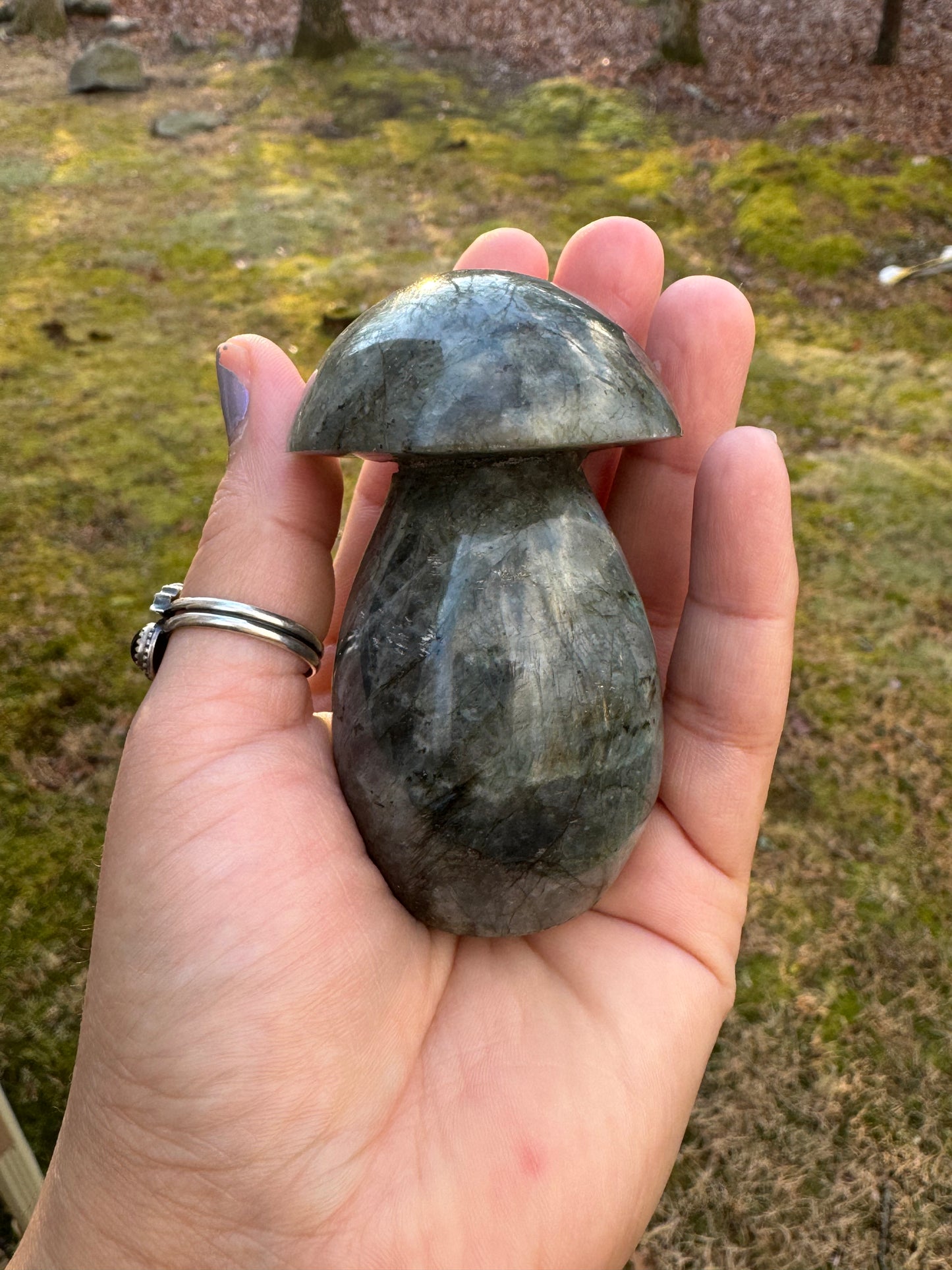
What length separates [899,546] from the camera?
4.70 metres

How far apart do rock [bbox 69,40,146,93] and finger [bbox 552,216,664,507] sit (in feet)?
29.9

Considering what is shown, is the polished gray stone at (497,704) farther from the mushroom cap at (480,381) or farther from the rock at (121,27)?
the rock at (121,27)

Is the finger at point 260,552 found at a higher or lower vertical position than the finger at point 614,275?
lower

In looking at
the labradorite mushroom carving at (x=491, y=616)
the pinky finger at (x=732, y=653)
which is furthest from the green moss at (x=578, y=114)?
the labradorite mushroom carving at (x=491, y=616)

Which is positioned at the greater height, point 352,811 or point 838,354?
point 352,811

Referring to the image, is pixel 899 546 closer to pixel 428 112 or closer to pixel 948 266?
pixel 948 266

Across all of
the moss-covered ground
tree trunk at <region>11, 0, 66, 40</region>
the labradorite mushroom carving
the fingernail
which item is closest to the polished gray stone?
the labradorite mushroom carving

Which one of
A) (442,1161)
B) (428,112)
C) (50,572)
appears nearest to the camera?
(442,1161)

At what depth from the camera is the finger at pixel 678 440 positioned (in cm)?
280

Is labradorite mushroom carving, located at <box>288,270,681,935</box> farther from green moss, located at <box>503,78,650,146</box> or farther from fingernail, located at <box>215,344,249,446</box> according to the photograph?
green moss, located at <box>503,78,650,146</box>

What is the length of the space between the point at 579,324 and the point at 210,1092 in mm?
1840

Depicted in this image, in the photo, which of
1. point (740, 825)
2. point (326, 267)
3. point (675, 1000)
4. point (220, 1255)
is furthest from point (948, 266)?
point (220, 1255)

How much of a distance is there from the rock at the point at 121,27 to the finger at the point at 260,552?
40.8 ft

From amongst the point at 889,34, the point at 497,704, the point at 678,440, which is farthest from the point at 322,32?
the point at 497,704
